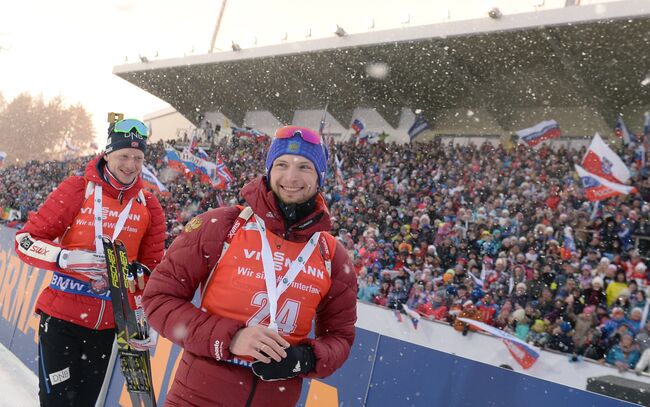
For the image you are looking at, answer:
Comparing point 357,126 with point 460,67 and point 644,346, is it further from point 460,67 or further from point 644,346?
point 644,346

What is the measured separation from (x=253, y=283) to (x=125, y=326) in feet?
5.29

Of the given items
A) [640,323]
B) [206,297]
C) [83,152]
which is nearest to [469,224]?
[640,323]

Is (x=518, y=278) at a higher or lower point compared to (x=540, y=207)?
lower

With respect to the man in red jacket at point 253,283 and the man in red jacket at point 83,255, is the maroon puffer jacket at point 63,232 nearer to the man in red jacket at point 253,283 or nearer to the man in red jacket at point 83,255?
the man in red jacket at point 83,255

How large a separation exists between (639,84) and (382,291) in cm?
1203

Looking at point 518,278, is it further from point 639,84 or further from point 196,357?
point 639,84

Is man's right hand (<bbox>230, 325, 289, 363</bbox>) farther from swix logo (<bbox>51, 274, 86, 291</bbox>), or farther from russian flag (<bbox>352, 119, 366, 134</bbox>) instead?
russian flag (<bbox>352, 119, 366, 134</bbox>)

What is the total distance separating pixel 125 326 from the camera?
3.57m

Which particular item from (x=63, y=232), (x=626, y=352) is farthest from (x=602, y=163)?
(x=63, y=232)

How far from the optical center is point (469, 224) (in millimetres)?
12930

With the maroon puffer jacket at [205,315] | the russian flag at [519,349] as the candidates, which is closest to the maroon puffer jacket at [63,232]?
the maroon puffer jacket at [205,315]

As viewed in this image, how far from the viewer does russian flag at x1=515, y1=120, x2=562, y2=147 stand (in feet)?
55.3

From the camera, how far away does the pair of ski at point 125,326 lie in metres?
3.54

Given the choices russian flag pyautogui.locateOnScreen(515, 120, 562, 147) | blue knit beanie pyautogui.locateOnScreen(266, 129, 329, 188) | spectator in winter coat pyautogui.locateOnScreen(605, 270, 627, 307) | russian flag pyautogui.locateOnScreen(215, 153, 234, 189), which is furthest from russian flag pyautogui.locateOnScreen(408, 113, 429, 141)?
blue knit beanie pyautogui.locateOnScreen(266, 129, 329, 188)
